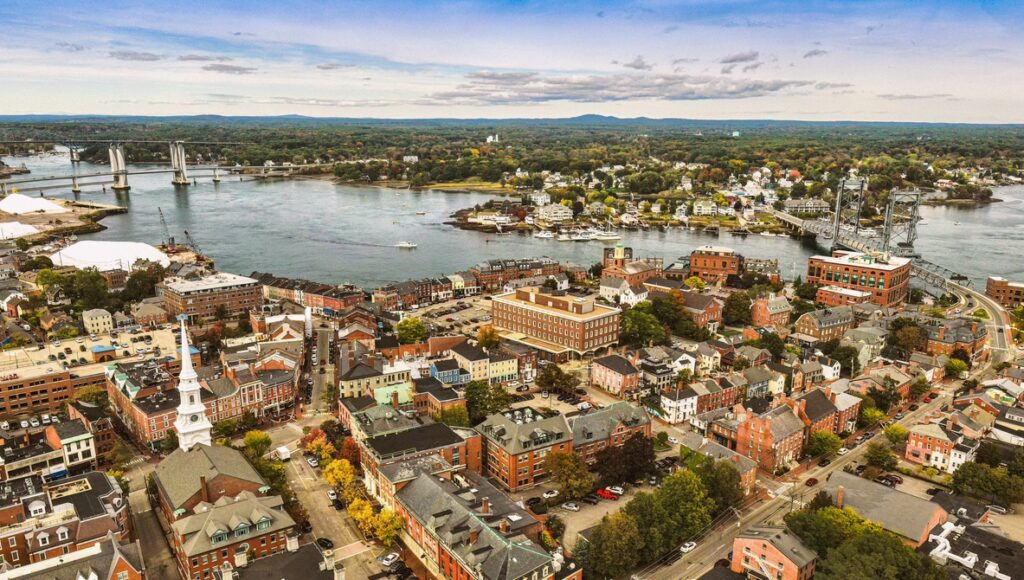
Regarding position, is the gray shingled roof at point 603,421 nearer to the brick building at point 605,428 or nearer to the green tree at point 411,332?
the brick building at point 605,428

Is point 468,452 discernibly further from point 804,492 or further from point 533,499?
point 804,492

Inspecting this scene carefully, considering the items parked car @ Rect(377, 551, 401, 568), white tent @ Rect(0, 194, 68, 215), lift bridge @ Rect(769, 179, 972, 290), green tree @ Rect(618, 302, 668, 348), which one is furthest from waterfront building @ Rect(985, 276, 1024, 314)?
white tent @ Rect(0, 194, 68, 215)

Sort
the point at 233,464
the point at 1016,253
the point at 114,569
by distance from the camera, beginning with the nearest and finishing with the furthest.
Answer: the point at 114,569 < the point at 233,464 < the point at 1016,253

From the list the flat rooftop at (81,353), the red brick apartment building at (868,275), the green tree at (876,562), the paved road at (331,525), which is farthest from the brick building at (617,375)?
the red brick apartment building at (868,275)

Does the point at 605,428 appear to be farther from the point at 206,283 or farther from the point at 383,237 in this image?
the point at 383,237

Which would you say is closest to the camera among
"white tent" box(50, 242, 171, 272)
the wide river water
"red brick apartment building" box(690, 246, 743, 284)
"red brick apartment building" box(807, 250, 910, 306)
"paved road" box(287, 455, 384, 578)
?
"paved road" box(287, 455, 384, 578)

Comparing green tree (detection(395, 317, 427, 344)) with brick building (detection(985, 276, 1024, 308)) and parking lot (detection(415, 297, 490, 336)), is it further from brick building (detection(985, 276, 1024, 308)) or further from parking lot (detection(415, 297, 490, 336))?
brick building (detection(985, 276, 1024, 308))

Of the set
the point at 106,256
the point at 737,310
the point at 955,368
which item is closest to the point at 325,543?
the point at 955,368

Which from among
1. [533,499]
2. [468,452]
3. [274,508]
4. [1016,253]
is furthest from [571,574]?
[1016,253]
